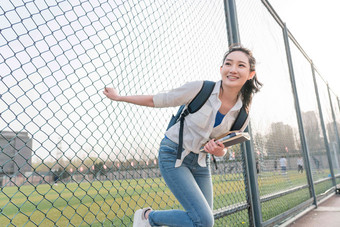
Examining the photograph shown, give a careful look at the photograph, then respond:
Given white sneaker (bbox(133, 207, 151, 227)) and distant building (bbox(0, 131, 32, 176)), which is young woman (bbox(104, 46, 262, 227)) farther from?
distant building (bbox(0, 131, 32, 176))

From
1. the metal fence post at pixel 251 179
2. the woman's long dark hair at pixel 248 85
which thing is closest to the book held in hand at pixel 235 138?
the woman's long dark hair at pixel 248 85

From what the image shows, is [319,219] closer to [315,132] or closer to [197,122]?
[197,122]

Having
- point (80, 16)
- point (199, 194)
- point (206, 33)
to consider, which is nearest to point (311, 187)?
point (206, 33)

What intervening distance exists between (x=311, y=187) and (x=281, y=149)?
101cm

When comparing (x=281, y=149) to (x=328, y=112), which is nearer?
(x=281, y=149)

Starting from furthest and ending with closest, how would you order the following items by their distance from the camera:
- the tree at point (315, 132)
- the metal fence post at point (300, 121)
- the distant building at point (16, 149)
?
the tree at point (315, 132)
the metal fence post at point (300, 121)
the distant building at point (16, 149)

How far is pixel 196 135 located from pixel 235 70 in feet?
1.96

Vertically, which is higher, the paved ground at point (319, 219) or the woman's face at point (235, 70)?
the woman's face at point (235, 70)

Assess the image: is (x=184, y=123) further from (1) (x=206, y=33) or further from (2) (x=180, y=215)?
(1) (x=206, y=33)

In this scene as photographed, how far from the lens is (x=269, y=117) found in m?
5.48

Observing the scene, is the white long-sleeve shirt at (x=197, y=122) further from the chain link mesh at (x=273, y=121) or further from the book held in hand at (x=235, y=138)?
the chain link mesh at (x=273, y=121)

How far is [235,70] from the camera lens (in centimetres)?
217

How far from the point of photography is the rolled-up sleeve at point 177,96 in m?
1.92

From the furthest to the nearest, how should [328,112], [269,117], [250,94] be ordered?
[328,112]
[269,117]
[250,94]
